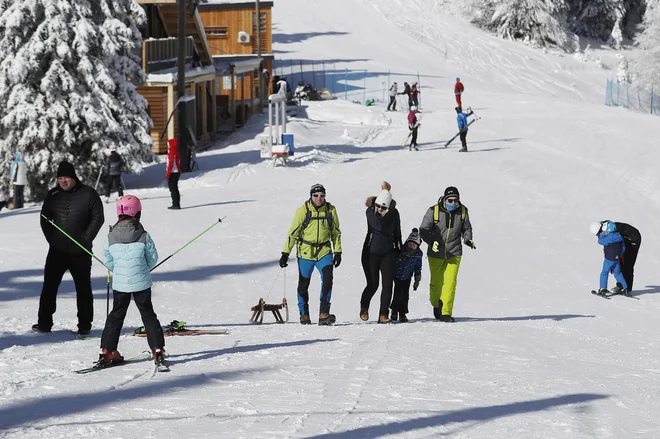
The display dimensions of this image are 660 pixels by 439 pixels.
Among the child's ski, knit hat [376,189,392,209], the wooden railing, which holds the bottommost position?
the child's ski

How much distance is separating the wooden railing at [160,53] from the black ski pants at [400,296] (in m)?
18.4

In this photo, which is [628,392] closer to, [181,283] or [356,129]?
[181,283]

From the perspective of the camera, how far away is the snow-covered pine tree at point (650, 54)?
172 feet

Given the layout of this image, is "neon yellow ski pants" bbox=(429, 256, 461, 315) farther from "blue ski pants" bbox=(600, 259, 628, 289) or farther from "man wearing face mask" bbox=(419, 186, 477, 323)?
"blue ski pants" bbox=(600, 259, 628, 289)

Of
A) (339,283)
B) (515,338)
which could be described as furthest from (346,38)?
(515,338)

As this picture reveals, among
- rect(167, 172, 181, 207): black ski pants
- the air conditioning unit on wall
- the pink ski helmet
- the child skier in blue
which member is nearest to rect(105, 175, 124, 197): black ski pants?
rect(167, 172, 181, 207): black ski pants

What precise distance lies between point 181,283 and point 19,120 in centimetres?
1040

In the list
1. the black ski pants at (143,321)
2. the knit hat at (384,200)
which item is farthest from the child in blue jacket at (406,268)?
the black ski pants at (143,321)

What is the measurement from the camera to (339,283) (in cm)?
1428

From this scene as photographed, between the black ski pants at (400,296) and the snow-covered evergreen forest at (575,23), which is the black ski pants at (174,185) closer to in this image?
the black ski pants at (400,296)

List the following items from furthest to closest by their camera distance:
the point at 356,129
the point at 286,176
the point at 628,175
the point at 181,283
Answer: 1. the point at 356,129
2. the point at 628,175
3. the point at 286,176
4. the point at 181,283

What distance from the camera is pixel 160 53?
97.3 ft

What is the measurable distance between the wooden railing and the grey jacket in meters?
18.4

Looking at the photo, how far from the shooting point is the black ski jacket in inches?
342
